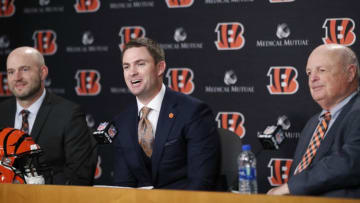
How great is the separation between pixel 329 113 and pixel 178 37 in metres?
1.75

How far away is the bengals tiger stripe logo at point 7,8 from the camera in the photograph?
4719 mm

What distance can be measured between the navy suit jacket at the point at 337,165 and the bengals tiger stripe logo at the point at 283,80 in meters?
1.18

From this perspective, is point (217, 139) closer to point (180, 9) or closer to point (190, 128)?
point (190, 128)

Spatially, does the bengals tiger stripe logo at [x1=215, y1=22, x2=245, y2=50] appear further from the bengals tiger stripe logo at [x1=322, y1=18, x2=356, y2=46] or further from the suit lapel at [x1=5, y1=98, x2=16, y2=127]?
the suit lapel at [x1=5, y1=98, x2=16, y2=127]

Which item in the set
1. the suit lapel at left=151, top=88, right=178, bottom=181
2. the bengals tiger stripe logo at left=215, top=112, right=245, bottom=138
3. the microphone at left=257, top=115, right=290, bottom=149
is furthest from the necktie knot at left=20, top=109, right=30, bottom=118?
the microphone at left=257, top=115, right=290, bottom=149

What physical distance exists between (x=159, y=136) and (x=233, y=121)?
125cm

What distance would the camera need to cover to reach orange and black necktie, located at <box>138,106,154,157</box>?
113 inches

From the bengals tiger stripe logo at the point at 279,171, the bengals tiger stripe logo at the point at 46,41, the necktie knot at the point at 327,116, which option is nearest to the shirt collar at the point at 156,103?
A: the necktie knot at the point at 327,116

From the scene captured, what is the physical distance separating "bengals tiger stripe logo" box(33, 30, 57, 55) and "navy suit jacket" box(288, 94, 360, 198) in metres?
2.87

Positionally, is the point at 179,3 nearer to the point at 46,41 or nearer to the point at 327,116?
the point at 46,41

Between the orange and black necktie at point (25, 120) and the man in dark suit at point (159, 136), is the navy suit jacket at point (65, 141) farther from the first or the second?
the man in dark suit at point (159, 136)

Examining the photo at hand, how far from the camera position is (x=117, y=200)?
182cm

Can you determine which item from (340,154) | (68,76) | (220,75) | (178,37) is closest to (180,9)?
(178,37)

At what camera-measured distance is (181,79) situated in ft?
13.4
